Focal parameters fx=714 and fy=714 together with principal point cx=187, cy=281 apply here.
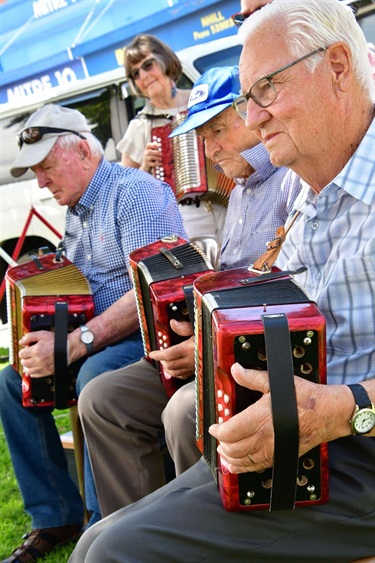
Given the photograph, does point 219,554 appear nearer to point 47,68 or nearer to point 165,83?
point 165,83

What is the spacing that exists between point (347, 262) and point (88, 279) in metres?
1.73

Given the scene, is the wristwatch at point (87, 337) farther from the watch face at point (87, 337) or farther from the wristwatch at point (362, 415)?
the wristwatch at point (362, 415)

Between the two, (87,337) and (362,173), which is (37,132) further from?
(362,173)

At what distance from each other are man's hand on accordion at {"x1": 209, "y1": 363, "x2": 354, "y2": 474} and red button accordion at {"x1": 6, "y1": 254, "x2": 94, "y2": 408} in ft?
4.98

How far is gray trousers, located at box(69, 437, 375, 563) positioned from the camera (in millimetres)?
1567

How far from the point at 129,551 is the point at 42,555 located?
5.04 ft

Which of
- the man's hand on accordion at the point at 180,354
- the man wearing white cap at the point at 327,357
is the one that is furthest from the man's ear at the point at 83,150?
the man wearing white cap at the point at 327,357

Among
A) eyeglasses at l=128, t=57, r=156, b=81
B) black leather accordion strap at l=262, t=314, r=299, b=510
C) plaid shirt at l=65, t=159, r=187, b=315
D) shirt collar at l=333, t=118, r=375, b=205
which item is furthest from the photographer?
eyeglasses at l=128, t=57, r=156, b=81

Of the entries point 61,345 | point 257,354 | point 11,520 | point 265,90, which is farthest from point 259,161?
point 11,520

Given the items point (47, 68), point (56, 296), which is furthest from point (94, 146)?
point (47, 68)

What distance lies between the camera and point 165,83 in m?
4.11

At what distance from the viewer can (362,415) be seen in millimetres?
1493

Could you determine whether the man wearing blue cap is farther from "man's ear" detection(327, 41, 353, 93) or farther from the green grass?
"man's ear" detection(327, 41, 353, 93)

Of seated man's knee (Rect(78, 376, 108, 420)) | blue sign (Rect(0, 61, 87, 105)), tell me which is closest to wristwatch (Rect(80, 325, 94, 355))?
seated man's knee (Rect(78, 376, 108, 420))
